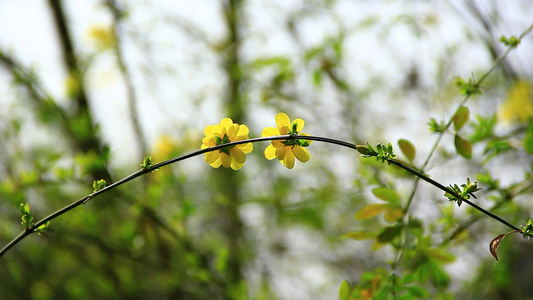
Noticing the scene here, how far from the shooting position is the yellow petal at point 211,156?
0.38 metres

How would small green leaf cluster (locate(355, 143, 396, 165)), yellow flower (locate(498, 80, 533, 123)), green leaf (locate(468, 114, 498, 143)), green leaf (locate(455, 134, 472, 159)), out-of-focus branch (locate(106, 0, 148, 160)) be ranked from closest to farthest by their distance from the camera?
small green leaf cluster (locate(355, 143, 396, 165))
green leaf (locate(455, 134, 472, 159))
green leaf (locate(468, 114, 498, 143))
yellow flower (locate(498, 80, 533, 123))
out-of-focus branch (locate(106, 0, 148, 160))

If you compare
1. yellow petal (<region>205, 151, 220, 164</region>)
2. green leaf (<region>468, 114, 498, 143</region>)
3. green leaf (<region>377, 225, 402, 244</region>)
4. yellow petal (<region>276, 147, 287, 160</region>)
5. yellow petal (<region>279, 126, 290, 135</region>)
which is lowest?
yellow petal (<region>205, 151, 220, 164</region>)

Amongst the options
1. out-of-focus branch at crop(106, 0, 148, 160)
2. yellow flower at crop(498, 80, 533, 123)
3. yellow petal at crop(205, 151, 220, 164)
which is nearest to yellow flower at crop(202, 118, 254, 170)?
yellow petal at crop(205, 151, 220, 164)

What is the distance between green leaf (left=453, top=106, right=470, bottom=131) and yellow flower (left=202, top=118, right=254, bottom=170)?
0.25 meters

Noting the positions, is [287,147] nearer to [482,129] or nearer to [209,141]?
[209,141]

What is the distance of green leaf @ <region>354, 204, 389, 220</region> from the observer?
1.72 feet

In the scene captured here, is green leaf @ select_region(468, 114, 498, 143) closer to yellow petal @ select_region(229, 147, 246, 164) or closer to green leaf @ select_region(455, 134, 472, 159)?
green leaf @ select_region(455, 134, 472, 159)

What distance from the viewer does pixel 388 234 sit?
0.53 meters

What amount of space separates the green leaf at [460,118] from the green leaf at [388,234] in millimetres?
134

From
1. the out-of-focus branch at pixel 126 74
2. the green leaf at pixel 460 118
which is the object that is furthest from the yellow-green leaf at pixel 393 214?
the out-of-focus branch at pixel 126 74

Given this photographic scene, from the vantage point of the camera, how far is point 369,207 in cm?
53

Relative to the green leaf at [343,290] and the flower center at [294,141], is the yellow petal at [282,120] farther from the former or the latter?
the green leaf at [343,290]

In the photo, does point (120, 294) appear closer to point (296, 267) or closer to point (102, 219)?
point (102, 219)

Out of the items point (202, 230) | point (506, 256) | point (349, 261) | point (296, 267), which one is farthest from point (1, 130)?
point (506, 256)
